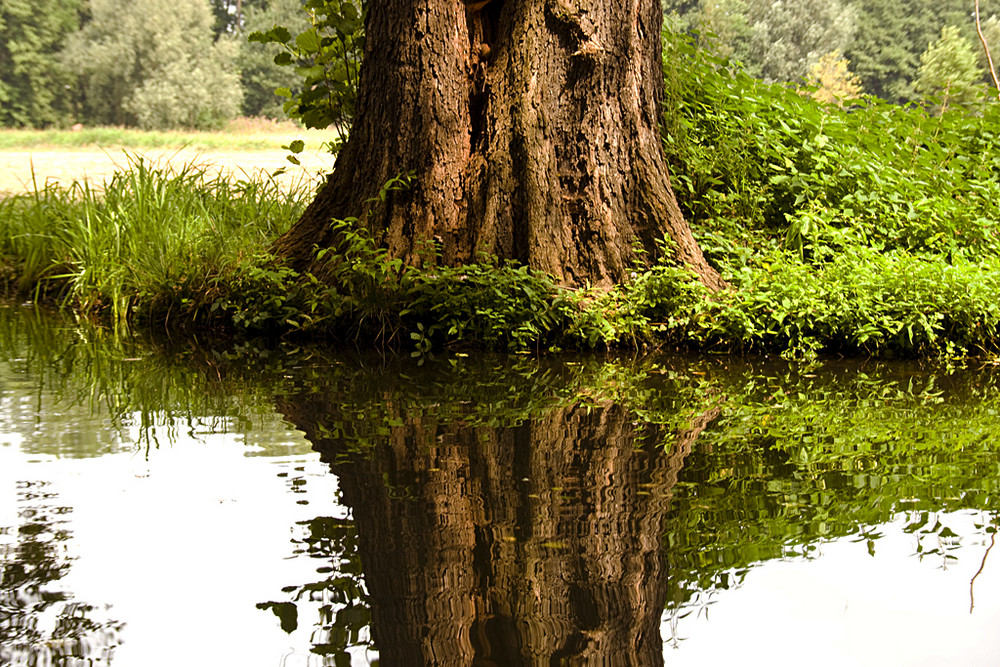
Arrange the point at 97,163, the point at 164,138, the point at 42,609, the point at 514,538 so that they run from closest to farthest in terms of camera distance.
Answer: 1. the point at 42,609
2. the point at 514,538
3. the point at 97,163
4. the point at 164,138

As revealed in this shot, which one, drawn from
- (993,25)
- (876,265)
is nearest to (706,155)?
(876,265)

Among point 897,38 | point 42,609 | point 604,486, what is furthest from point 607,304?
point 897,38

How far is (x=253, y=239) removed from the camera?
6562 millimetres

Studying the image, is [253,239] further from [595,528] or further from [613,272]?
[595,528]

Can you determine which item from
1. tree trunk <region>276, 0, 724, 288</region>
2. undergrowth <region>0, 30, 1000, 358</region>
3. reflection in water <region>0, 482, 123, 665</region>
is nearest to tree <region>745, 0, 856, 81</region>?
undergrowth <region>0, 30, 1000, 358</region>

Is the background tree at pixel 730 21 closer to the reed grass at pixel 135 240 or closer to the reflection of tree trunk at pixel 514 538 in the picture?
the reed grass at pixel 135 240

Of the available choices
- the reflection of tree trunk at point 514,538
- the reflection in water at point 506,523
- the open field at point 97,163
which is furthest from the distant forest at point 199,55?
the reflection of tree trunk at point 514,538

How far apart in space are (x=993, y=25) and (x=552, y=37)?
A: 137ft

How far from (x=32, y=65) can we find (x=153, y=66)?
225 inches

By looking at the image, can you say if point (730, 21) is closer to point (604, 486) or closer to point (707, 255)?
point (707, 255)

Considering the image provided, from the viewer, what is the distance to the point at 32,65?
42.8 meters

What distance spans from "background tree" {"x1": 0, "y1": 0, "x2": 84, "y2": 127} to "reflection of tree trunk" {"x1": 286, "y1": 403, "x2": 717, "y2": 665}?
45406 mm

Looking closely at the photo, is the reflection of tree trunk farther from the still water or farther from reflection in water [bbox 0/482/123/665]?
reflection in water [bbox 0/482/123/665]

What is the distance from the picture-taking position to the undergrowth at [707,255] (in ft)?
16.1
